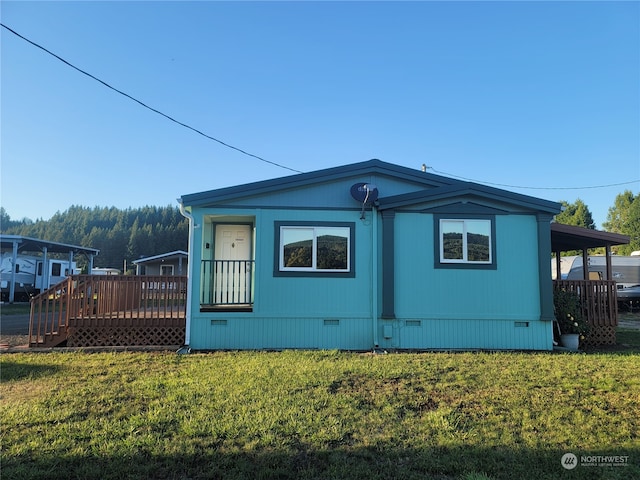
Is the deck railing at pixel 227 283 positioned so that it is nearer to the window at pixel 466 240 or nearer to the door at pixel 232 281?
the door at pixel 232 281

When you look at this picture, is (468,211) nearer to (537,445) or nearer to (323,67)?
(537,445)

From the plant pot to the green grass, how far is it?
199 centimetres

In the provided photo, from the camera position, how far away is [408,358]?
24.4ft

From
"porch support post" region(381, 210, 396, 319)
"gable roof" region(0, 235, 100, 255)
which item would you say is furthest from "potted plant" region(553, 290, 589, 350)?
"gable roof" region(0, 235, 100, 255)

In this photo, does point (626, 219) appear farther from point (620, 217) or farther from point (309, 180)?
point (309, 180)

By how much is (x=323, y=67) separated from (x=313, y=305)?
815 cm

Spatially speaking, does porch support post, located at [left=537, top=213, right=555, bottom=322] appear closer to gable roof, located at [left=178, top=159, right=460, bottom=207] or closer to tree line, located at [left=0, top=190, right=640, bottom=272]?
gable roof, located at [left=178, top=159, right=460, bottom=207]

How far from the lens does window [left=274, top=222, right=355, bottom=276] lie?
28.4 ft

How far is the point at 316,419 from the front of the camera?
14.1ft

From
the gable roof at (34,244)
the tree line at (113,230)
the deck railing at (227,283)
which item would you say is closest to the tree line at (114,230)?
the tree line at (113,230)

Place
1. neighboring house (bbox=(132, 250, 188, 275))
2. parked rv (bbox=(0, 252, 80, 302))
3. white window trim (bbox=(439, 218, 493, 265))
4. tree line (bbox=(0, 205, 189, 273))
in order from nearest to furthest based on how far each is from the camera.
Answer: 1. white window trim (bbox=(439, 218, 493, 265))
2. parked rv (bbox=(0, 252, 80, 302))
3. neighboring house (bbox=(132, 250, 188, 275))
4. tree line (bbox=(0, 205, 189, 273))

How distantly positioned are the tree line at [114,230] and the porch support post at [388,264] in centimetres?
7145

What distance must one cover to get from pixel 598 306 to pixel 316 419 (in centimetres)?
842

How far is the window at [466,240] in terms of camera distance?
8.62m
